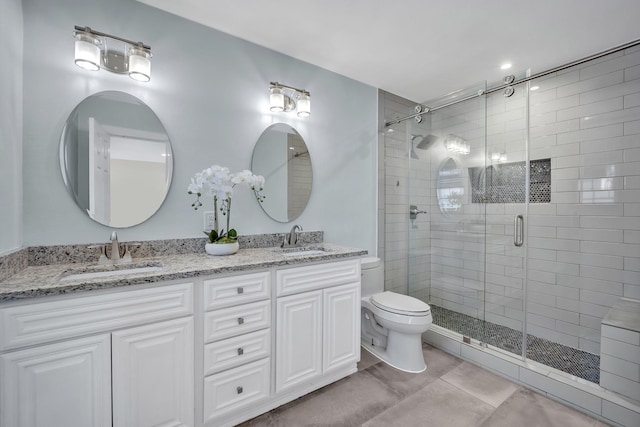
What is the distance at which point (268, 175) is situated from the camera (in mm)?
2186

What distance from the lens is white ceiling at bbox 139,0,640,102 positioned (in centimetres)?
171

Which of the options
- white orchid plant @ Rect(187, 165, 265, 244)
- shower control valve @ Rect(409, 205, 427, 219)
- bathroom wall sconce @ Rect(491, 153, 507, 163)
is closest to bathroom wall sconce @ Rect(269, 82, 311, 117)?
white orchid plant @ Rect(187, 165, 265, 244)

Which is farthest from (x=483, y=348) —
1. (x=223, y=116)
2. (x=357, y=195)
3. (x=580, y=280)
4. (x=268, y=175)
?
(x=223, y=116)

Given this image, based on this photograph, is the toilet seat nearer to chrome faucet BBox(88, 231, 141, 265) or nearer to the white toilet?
the white toilet

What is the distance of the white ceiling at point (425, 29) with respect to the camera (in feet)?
5.60

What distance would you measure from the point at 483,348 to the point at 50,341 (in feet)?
8.73

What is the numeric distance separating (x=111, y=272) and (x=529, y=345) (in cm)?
314

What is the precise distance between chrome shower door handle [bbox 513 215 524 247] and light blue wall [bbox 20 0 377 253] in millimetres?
1212

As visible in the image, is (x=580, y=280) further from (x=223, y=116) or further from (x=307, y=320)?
(x=223, y=116)

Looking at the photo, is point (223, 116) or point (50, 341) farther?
point (223, 116)

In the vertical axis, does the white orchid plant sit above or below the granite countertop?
Answer: above

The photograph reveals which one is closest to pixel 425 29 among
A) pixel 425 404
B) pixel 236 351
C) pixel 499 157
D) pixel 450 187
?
pixel 499 157

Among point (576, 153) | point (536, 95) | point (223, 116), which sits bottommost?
point (576, 153)

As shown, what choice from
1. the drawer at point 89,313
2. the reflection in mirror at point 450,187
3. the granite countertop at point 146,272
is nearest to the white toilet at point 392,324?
the granite countertop at point 146,272
